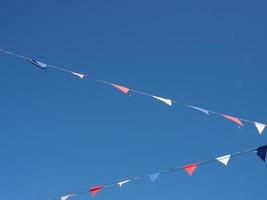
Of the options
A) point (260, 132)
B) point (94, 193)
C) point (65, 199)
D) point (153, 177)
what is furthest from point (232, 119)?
point (65, 199)

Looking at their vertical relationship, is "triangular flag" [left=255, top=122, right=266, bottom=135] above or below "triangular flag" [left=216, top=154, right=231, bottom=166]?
above

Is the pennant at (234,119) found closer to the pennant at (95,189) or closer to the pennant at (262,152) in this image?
the pennant at (262,152)

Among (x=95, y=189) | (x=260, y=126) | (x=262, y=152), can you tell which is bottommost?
(x=262, y=152)

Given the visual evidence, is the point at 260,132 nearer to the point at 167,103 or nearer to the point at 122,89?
the point at 167,103

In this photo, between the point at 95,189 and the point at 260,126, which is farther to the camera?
the point at 95,189

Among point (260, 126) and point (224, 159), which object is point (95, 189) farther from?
point (260, 126)

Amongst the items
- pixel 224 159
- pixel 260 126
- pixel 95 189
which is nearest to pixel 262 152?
pixel 260 126

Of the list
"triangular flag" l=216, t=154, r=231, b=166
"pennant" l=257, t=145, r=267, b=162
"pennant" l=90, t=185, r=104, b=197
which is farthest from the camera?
"pennant" l=90, t=185, r=104, b=197

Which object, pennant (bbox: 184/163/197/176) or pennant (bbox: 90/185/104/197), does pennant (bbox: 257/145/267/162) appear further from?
pennant (bbox: 90/185/104/197)

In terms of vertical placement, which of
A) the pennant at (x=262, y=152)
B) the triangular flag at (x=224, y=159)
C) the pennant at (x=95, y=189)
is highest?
the pennant at (x=95, y=189)

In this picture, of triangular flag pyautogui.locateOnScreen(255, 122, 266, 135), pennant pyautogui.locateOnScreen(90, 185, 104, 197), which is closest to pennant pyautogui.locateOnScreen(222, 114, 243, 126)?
triangular flag pyautogui.locateOnScreen(255, 122, 266, 135)

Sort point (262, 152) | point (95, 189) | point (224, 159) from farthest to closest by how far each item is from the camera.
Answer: point (95, 189), point (224, 159), point (262, 152)

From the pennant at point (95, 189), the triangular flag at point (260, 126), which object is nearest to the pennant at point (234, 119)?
the triangular flag at point (260, 126)

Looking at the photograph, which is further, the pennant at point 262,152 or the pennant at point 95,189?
the pennant at point 95,189
